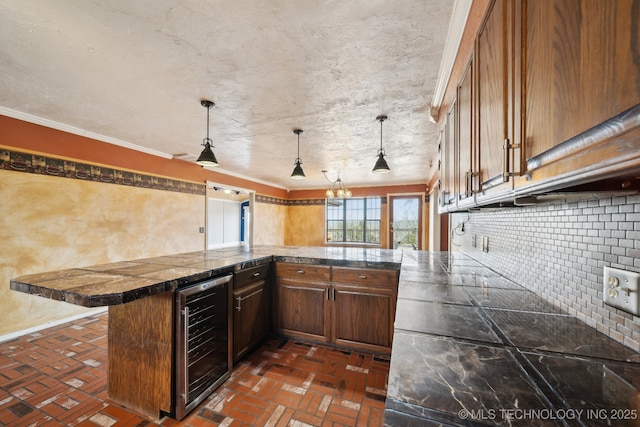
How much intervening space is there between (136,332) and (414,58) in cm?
263

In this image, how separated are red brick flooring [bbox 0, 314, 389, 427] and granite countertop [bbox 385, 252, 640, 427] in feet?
3.71

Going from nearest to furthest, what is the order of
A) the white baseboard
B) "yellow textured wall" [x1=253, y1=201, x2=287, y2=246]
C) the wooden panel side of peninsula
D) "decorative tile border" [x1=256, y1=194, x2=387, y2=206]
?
1. the wooden panel side of peninsula
2. the white baseboard
3. "yellow textured wall" [x1=253, y1=201, x2=287, y2=246]
4. "decorative tile border" [x1=256, y1=194, x2=387, y2=206]

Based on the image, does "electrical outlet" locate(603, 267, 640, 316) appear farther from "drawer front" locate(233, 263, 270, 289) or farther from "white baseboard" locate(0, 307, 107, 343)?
"white baseboard" locate(0, 307, 107, 343)

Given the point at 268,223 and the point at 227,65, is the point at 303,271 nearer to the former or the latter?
the point at 227,65

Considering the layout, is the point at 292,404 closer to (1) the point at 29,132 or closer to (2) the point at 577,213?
(2) the point at 577,213

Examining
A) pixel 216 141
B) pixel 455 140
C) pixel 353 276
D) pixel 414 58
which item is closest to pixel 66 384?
pixel 353 276

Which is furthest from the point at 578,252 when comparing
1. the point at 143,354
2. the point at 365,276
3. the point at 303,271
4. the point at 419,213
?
the point at 419,213

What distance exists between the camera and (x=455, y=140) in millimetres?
1590

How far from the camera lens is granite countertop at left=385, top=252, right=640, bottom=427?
0.47m

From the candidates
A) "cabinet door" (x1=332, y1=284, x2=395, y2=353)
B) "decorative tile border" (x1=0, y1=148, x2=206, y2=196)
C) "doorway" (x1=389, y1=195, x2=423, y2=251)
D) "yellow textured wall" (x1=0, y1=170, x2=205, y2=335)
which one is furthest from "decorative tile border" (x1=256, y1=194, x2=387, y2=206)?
"cabinet door" (x1=332, y1=284, x2=395, y2=353)

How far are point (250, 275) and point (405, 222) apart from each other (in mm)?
5406

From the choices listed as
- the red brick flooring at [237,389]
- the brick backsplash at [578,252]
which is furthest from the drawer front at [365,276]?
the brick backsplash at [578,252]

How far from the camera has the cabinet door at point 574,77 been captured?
0.38 meters

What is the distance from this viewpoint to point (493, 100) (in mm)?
908
